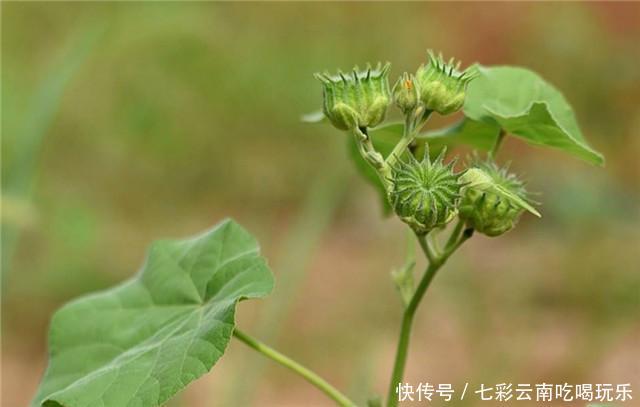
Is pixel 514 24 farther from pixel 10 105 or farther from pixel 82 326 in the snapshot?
pixel 82 326

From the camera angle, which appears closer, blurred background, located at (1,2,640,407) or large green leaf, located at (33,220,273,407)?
large green leaf, located at (33,220,273,407)

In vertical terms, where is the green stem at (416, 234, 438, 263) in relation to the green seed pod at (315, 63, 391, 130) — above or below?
below

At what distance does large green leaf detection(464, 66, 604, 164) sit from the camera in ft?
5.35

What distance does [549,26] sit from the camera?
609cm

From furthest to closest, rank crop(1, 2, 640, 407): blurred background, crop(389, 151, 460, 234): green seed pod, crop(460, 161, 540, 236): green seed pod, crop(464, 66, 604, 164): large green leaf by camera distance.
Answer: crop(1, 2, 640, 407): blurred background, crop(464, 66, 604, 164): large green leaf, crop(460, 161, 540, 236): green seed pod, crop(389, 151, 460, 234): green seed pod

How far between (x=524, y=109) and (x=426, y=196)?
53 centimetres

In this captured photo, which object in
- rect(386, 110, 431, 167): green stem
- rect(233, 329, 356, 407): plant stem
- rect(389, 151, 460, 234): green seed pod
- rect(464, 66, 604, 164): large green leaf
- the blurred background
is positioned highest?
the blurred background

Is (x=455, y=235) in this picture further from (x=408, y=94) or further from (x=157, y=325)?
(x=157, y=325)

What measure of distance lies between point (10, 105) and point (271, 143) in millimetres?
1826

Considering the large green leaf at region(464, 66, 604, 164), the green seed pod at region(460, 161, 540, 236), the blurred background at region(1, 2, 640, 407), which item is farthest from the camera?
the blurred background at region(1, 2, 640, 407)

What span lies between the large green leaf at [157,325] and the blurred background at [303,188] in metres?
1.34

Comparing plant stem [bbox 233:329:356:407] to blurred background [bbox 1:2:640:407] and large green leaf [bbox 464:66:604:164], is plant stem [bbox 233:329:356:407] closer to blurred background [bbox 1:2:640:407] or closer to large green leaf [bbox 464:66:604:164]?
large green leaf [bbox 464:66:604:164]

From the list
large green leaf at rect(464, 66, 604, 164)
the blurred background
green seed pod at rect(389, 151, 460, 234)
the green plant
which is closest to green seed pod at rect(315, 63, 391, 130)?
the green plant

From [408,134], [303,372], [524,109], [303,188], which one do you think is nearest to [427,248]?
[408,134]
